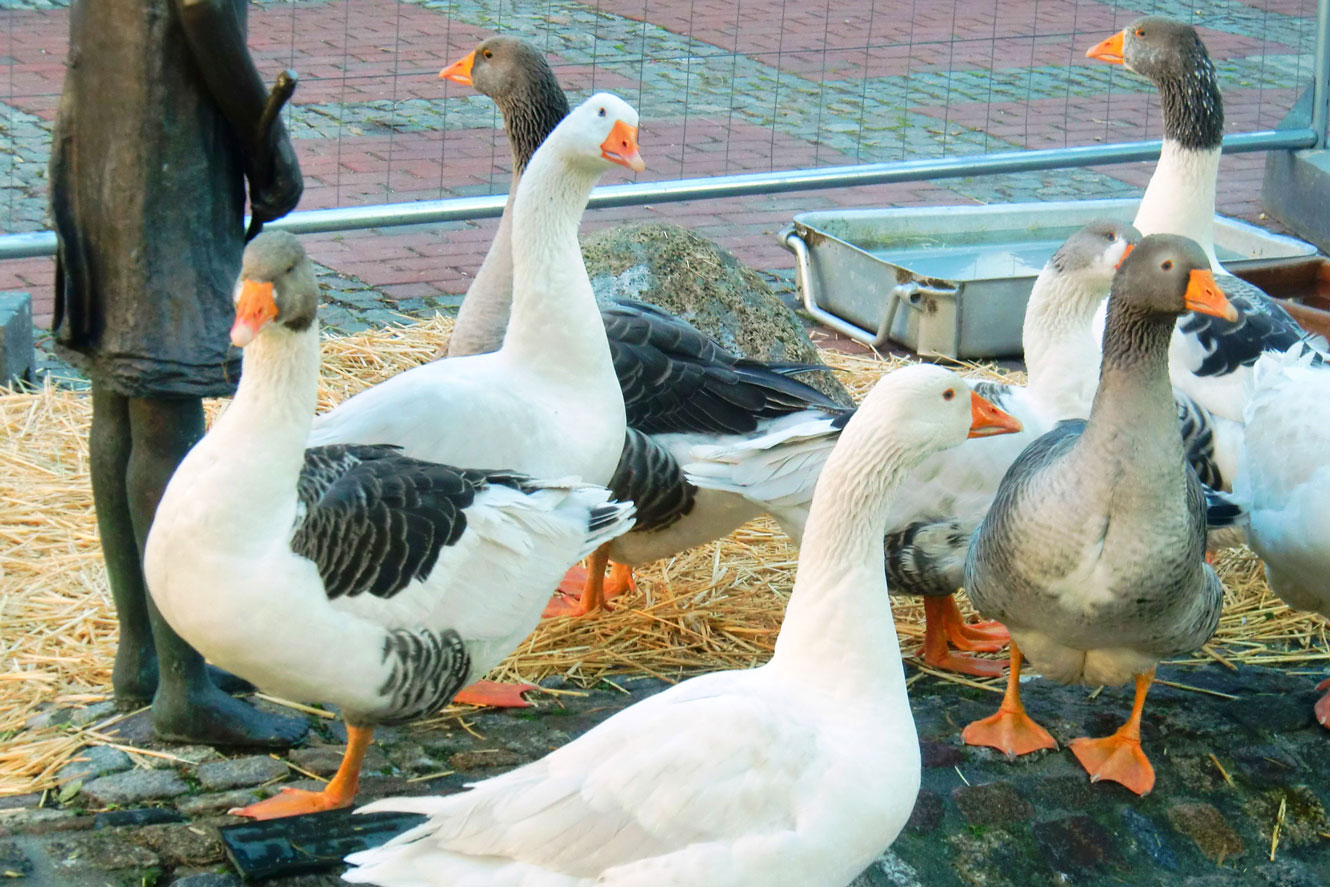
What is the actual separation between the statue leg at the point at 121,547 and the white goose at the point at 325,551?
1.60 ft

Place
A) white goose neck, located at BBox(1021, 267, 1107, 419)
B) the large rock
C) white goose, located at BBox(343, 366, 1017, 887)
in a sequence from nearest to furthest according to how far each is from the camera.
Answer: white goose, located at BBox(343, 366, 1017, 887)
white goose neck, located at BBox(1021, 267, 1107, 419)
the large rock

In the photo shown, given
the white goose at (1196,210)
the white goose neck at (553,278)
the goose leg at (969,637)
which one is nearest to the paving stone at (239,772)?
the white goose neck at (553,278)

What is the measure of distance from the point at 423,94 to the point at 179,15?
7.36 meters

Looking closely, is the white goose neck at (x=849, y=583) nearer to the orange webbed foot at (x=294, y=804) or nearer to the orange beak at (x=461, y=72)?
the orange webbed foot at (x=294, y=804)

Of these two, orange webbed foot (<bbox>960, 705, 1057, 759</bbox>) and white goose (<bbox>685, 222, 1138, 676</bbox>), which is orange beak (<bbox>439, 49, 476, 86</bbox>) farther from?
orange webbed foot (<bbox>960, 705, 1057, 759</bbox>)

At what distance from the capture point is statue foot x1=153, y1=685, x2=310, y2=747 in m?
3.75

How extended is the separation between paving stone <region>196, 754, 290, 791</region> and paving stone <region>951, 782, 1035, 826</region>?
5.45 feet

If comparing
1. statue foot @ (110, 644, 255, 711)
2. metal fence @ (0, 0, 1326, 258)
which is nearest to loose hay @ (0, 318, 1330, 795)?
statue foot @ (110, 644, 255, 711)

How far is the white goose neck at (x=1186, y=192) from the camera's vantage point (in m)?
5.63

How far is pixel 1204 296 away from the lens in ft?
12.6

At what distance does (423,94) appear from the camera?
10.5 metres

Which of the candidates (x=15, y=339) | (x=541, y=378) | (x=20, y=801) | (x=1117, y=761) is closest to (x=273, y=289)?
(x=541, y=378)

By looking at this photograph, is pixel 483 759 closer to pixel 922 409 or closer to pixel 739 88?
pixel 922 409

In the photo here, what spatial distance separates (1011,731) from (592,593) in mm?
1506
